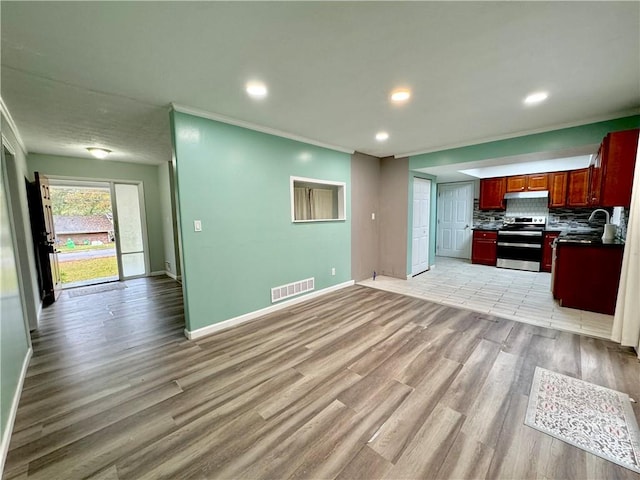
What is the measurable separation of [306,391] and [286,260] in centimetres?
205

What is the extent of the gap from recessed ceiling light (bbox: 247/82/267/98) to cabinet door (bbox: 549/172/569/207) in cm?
670

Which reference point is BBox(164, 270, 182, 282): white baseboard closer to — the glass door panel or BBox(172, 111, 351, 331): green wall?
the glass door panel

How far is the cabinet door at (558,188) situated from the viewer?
5676 millimetres

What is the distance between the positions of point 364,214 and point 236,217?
2.81m

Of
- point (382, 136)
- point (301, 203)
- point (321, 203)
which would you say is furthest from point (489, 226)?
point (301, 203)

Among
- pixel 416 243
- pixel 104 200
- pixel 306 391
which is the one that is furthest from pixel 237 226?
pixel 104 200

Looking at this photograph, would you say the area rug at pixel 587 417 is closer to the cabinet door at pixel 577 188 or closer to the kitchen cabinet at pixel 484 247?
the kitchen cabinet at pixel 484 247

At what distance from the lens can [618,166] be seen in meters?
2.83

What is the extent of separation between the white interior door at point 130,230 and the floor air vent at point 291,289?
4.10m

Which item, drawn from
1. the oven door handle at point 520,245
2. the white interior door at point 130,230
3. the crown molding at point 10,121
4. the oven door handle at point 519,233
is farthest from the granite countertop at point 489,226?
the crown molding at point 10,121

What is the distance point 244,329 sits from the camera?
314 centimetres

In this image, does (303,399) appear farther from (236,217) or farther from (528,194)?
(528,194)

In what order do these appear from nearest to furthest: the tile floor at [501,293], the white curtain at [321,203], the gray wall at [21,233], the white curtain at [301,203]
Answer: the gray wall at [21,233]
the tile floor at [501,293]
the white curtain at [301,203]
the white curtain at [321,203]

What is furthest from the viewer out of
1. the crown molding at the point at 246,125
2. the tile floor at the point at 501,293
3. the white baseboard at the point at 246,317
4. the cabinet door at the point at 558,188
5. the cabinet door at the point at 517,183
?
the cabinet door at the point at 517,183
